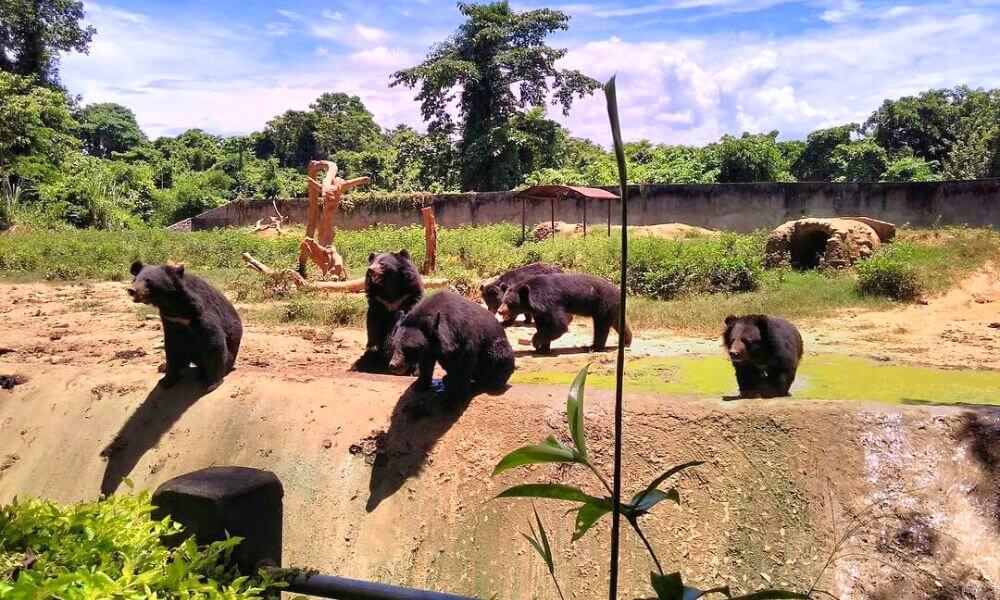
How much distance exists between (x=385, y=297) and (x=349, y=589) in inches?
223

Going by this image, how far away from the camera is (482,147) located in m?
30.4

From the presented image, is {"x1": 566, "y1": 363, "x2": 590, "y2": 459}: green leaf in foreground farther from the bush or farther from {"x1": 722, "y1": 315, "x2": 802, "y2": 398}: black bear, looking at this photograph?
the bush

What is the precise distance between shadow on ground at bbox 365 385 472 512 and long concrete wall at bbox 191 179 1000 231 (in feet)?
60.9

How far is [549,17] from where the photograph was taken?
29750 millimetres

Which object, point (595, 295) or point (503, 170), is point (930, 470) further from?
point (503, 170)

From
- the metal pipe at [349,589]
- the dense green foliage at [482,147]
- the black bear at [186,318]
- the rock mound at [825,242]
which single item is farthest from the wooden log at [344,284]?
the dense green foliage at [482,147]

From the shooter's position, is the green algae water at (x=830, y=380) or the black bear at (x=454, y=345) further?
the green algae water at (x=830, y=380)

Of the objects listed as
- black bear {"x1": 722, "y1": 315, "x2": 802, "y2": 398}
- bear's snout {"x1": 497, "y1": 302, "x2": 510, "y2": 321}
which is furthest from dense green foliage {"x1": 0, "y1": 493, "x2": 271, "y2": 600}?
bear's snout {"x1": 497, "y1": 302, "x2": 510, "y2": 321}

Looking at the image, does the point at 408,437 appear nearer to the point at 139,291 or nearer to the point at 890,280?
the point at 139,291

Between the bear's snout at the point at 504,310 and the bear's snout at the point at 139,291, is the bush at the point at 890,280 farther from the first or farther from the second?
the bear's snout at the point at 139,291

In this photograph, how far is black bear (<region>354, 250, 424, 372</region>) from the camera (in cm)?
743

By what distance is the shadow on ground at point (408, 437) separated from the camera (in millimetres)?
Result: 5957

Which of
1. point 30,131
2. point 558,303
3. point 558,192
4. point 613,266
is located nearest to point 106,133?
point 30,131

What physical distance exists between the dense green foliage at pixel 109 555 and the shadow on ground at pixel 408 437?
3654mm
